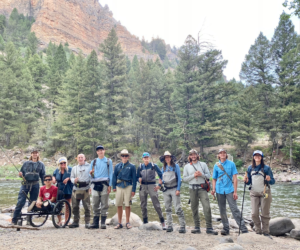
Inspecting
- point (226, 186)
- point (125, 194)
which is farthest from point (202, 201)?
point (125, 194)

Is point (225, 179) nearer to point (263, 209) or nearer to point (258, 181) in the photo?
point (258, 181)

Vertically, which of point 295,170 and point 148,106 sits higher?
point 148,106

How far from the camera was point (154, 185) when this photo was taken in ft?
20.0

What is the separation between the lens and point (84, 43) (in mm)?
116812

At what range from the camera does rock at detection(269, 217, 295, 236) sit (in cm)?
610

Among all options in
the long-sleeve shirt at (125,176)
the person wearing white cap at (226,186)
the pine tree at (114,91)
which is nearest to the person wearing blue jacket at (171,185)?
the long-sleeve shirt at (125,176)

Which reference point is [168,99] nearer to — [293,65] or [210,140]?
[210,140]

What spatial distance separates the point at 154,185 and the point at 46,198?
309cm

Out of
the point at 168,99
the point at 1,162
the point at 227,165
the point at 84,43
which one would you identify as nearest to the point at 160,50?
the point at 84,43

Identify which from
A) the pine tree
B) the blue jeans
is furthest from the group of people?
the pine tree

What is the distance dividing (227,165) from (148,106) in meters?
29.1

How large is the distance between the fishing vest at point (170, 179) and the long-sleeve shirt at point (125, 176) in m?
0.90

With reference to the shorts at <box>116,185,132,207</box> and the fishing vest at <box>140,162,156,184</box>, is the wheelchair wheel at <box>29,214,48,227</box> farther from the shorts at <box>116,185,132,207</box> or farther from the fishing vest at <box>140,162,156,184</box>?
the fishing vest at <box>140,162,156,184</box>

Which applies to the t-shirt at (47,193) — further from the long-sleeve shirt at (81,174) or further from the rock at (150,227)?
the rock at (150,227)
